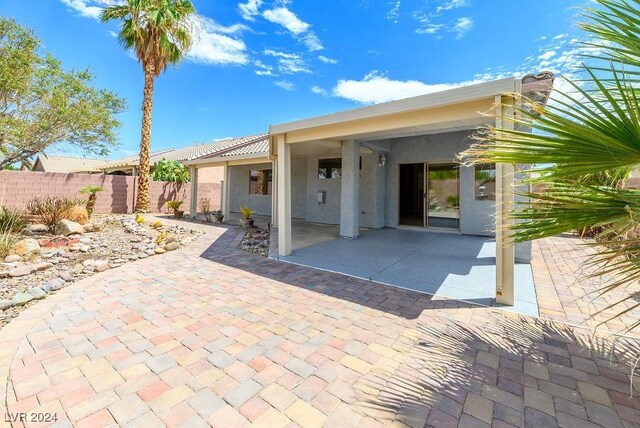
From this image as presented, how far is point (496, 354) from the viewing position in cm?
305

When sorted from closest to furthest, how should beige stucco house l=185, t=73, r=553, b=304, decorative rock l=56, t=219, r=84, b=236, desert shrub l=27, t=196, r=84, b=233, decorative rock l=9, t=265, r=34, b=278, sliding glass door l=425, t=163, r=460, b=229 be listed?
beige stucco house l=185, t=73, r=553, b=304, decorative rock l=9, t=265, r=34, b=278, decorative rock l=56, t=219, r=84, b=236, desert shrub l=27, t=196, r=84, b=233, sliding glass door l=425, t=163, r=460, b=229

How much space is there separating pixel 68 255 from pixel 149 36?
42.8 feet

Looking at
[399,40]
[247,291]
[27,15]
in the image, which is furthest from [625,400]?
[27,15]

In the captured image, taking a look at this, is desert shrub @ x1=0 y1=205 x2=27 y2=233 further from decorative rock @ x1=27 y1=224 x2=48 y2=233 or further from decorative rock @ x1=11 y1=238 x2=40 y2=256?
decorative rock @ x1=11 y1=238 x2=40 y2=256

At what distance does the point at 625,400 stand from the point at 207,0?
1774cm

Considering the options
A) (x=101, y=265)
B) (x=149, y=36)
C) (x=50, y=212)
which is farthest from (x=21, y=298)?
(x=149, y=36)

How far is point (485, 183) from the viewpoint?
9602 mm

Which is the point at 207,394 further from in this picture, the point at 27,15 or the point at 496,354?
the point at 27,15

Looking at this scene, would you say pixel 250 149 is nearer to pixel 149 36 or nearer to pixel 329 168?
pixel 329 168

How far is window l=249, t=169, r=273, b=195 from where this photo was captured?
1692 centimetres

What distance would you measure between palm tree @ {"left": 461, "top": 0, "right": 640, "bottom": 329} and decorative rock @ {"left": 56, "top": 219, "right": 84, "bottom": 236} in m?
11.2

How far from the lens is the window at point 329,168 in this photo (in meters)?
12.7

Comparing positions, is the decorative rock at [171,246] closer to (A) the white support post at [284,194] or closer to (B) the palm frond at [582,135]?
(A) the white support post at [284,194]

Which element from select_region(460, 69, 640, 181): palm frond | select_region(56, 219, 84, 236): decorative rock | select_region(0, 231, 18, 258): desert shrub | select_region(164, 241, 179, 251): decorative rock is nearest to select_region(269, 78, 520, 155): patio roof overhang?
select_region(460, 69, 640, 181): palm frond
